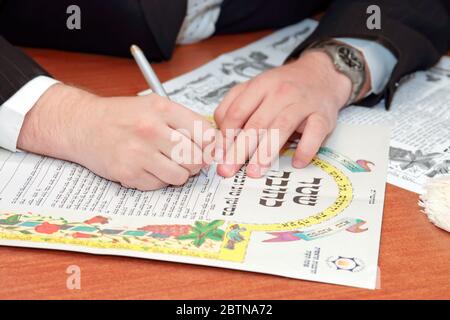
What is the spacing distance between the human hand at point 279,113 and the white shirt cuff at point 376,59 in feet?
0.23

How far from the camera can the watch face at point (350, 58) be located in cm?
105

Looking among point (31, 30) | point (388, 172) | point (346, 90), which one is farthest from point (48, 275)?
point (31, 30)

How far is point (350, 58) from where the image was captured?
1.06 metres

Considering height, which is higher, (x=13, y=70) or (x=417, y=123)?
(x=13, y=70)

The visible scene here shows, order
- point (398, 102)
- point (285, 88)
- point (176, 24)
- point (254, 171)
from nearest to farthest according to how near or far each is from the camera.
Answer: point (254, 171) → point (285, 88) → point (398, 102) → point (176, 24)

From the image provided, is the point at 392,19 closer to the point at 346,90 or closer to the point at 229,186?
the point at 346,90

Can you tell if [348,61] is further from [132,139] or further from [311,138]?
[132,139]

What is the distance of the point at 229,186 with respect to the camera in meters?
0.82

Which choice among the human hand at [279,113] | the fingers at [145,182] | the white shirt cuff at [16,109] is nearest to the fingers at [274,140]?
the human hand at [279,113]

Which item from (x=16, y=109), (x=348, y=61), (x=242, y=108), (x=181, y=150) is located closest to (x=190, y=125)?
(x=181, y=150)

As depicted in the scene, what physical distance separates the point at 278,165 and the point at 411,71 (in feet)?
1.14

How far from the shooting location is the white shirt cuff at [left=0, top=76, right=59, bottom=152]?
88 cm

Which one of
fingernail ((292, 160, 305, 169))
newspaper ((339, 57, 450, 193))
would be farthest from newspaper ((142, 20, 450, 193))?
fingernail ((292, 160, 305, 169))

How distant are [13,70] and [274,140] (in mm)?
348
